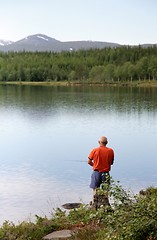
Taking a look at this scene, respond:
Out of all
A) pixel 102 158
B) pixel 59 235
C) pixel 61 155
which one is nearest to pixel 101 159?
pixel 102 158

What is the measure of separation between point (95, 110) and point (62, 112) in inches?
208

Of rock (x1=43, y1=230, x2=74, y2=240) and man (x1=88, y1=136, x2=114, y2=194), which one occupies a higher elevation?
man (x1=88, y1=136, x2=114, y2=194)

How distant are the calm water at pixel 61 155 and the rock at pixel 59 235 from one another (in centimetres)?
479

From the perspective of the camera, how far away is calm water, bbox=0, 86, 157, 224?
61.3 feet

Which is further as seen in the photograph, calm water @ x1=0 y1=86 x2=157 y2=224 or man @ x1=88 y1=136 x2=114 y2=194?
calm water @ x1=0 y1=86 x2=157 y2=224

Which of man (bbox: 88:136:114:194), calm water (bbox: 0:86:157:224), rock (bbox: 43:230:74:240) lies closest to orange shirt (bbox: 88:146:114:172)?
man (bbox: 88:136:114:194)

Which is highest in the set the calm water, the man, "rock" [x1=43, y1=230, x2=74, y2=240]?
the man

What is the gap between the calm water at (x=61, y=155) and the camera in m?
18.7

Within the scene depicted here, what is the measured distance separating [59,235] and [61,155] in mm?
19367

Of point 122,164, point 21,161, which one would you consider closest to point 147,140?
point 122,164

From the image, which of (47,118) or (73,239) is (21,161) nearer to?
(73,239)

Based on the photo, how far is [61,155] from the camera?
97.9 ft

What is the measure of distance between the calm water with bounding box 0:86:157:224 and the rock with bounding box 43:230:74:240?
4.79 meters

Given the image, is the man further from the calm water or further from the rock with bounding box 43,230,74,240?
the calm water
